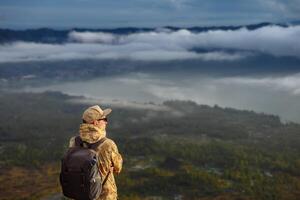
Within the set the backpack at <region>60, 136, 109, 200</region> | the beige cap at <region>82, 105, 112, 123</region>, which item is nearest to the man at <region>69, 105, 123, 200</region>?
the beige cap at <region>82, 105, 112, 123</region>

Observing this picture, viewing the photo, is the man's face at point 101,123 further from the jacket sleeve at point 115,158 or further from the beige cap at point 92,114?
the jacket sleeve at point 115,158

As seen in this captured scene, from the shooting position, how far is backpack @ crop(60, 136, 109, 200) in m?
20.1

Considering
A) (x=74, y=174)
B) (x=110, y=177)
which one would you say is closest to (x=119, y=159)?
(x=110, y=177)

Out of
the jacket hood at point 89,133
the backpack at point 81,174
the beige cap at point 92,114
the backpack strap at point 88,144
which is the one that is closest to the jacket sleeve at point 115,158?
the backpack strap at point 88,144

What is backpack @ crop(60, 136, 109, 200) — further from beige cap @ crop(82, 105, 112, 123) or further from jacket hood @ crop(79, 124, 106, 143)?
beige cap @ crop(82, 105, 112, 123)

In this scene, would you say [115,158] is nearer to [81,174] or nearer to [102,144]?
[102,144]

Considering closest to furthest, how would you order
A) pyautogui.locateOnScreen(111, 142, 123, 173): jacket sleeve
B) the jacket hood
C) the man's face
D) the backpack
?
the backpack, the jacket hood, the man's face, pyautogui.locateOnScreen(111, 142, 123, 173): jacket sleeve

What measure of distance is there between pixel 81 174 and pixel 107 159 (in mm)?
1661

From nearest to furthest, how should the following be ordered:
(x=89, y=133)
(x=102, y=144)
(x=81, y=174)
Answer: (x=81, y=174) < (x=89, y=133) < (x=102, y=144)

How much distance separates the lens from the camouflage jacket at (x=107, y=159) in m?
21.2

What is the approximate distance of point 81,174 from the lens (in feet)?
65.9

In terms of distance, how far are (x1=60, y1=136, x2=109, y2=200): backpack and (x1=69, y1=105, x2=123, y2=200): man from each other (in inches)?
25.1

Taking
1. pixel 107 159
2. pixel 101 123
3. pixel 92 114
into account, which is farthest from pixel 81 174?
pixel 92 114

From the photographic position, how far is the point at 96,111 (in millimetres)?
21281
